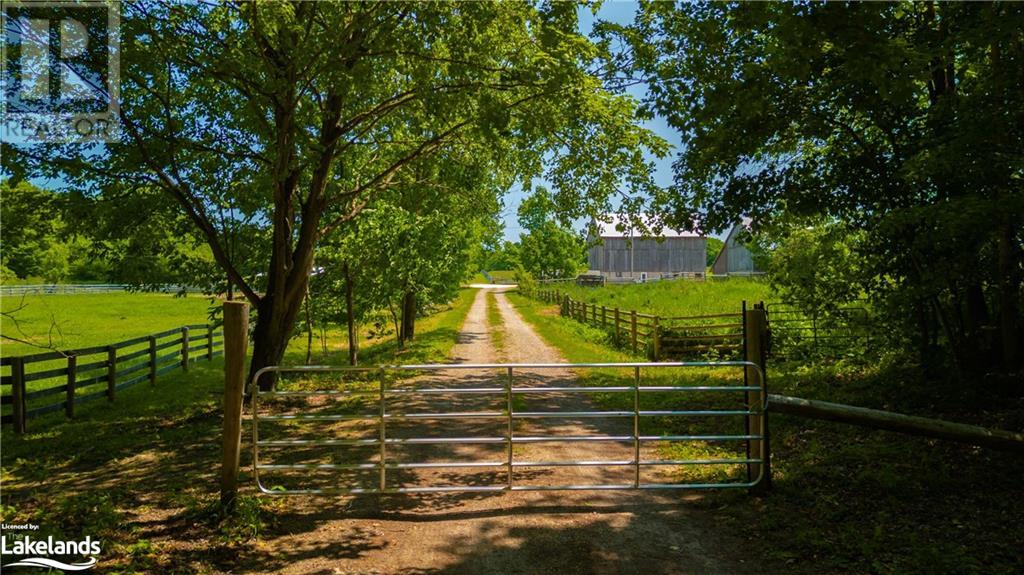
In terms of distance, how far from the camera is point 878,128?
388 inches

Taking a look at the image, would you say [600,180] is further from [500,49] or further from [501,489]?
[501,489]

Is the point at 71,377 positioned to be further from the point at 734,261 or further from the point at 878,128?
the point at 734,261

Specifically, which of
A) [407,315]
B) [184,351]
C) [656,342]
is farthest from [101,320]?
[656,342]

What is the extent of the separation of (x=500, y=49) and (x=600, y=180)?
3.55 m

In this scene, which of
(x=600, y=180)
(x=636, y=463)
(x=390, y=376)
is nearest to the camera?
(x=636, y=463)

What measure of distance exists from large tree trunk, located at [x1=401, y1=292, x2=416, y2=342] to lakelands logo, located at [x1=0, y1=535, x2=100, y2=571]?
1670cm

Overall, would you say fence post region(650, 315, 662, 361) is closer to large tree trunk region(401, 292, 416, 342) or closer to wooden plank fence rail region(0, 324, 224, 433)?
large tree trunk region(401, 292, 416, 342)

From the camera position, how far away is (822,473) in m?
6.80

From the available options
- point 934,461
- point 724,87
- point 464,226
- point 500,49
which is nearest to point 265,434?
point 500,49

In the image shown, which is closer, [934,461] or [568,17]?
[934,461]

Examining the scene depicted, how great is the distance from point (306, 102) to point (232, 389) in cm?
617

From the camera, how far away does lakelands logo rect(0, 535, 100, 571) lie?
4539mm

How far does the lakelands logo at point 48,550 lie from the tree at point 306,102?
5.28m

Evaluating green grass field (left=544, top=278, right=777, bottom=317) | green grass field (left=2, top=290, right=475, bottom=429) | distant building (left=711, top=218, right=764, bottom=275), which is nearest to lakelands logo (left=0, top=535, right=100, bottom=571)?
green grass field (left=2, top=290, right=475, bottom=429)
